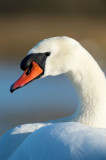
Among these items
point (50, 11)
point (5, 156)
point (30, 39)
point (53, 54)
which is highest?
point (50, 11)

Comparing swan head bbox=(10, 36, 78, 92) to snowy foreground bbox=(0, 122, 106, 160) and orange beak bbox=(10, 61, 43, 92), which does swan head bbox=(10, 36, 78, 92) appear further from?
snowy foreground bbox=(0, 122, 106, 160)

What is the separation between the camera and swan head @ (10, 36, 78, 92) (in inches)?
110

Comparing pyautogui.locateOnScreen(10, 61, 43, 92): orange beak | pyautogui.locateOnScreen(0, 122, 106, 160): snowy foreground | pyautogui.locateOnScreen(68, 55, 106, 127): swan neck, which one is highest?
pyautogui.locateOnScreen(10, 61, 43, 92): orange beak

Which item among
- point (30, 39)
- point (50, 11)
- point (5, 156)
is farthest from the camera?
point (50, 11)

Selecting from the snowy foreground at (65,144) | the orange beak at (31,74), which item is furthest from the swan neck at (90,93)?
the snowy foreground at (65,144)

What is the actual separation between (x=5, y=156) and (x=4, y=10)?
10349 mm

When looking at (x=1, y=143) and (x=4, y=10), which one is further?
(x=4, y=10)

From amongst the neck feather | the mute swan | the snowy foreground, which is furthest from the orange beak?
the snowy foreground

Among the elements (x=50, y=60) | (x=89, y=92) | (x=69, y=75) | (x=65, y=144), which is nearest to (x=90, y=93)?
(x=89, y=92)

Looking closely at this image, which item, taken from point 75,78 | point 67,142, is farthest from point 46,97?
point 67,142

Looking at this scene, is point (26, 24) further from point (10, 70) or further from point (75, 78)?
point (75, 78)

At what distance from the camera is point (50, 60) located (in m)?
2.87

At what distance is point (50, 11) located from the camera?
531 inches

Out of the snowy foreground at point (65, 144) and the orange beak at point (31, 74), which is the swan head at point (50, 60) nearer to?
the orange beak at point (31, 74)
